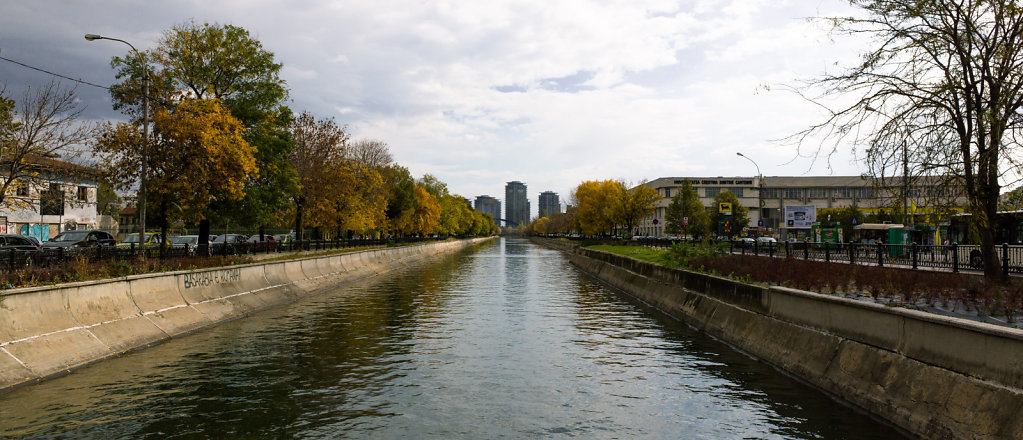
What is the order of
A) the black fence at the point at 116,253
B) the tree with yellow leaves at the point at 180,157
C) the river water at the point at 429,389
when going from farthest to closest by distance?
the tree with yellow leaves at the point at 180,157 → the black fence at the point at 116,253 → the river water at the point at 429,389

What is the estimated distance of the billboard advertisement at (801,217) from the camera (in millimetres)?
61000

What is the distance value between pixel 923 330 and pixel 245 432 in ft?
32.9

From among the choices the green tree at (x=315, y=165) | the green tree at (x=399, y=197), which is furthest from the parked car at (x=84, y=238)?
the green tree at (x=399, y=197)

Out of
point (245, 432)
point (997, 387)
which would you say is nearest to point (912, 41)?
point (997, 387)

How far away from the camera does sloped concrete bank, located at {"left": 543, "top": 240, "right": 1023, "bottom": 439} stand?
Result: 743cm

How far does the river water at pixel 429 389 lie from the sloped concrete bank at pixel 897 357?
0.47 meters

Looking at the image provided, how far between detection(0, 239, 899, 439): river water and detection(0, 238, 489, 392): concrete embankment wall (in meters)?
0.48

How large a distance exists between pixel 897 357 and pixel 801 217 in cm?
5826

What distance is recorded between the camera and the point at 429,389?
10.8 metres

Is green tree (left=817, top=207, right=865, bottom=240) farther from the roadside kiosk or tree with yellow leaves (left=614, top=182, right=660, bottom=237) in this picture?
tree with yellow leaves (left=614, top=182, right=660, bottom=237)

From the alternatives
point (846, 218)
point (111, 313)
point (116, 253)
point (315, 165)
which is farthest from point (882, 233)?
point (111, 313)

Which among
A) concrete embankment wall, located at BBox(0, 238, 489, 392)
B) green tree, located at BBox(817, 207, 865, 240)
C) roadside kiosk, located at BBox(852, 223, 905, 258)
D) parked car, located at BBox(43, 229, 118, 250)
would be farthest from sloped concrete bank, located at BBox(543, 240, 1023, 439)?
green tree, located at BBox(817, 207, 865, 240)

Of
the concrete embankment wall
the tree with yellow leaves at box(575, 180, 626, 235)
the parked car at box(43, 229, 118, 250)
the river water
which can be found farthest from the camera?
the tree with yellow leaves at box(575, 180, 626, 235)

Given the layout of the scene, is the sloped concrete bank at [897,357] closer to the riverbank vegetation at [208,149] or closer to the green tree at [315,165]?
the riverbank vegetation at [208,149]
